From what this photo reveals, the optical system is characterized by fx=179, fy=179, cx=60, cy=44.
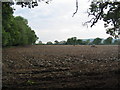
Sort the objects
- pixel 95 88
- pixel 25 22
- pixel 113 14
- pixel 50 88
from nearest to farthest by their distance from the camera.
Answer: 1. pixel 95 88
2. pixel 50 88
3. pixel 113 14
4. pixel 25 22

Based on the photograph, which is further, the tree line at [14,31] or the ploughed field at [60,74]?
the tree line at [14,31]

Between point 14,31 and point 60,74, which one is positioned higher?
point 14,31

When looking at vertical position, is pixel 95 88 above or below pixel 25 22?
below

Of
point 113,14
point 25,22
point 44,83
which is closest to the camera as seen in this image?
point 44,83

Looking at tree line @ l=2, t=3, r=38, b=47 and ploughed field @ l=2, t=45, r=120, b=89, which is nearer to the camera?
ploughed field @ l=2, t=45, r=120, b=89

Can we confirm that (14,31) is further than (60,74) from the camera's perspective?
Yes

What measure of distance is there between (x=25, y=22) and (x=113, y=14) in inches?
1755

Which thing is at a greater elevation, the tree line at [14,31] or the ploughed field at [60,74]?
the tree line at [14,31]

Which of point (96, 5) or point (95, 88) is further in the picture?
point (96, 5)

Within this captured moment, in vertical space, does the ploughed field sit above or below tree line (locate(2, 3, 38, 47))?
below

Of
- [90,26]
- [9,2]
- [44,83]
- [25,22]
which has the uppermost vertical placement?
[25,22]

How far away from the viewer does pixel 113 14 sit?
36.9 ft

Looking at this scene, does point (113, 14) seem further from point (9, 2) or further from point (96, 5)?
point (9, 2)

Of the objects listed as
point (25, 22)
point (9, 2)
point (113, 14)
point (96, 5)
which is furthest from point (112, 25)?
point (25, 22)
